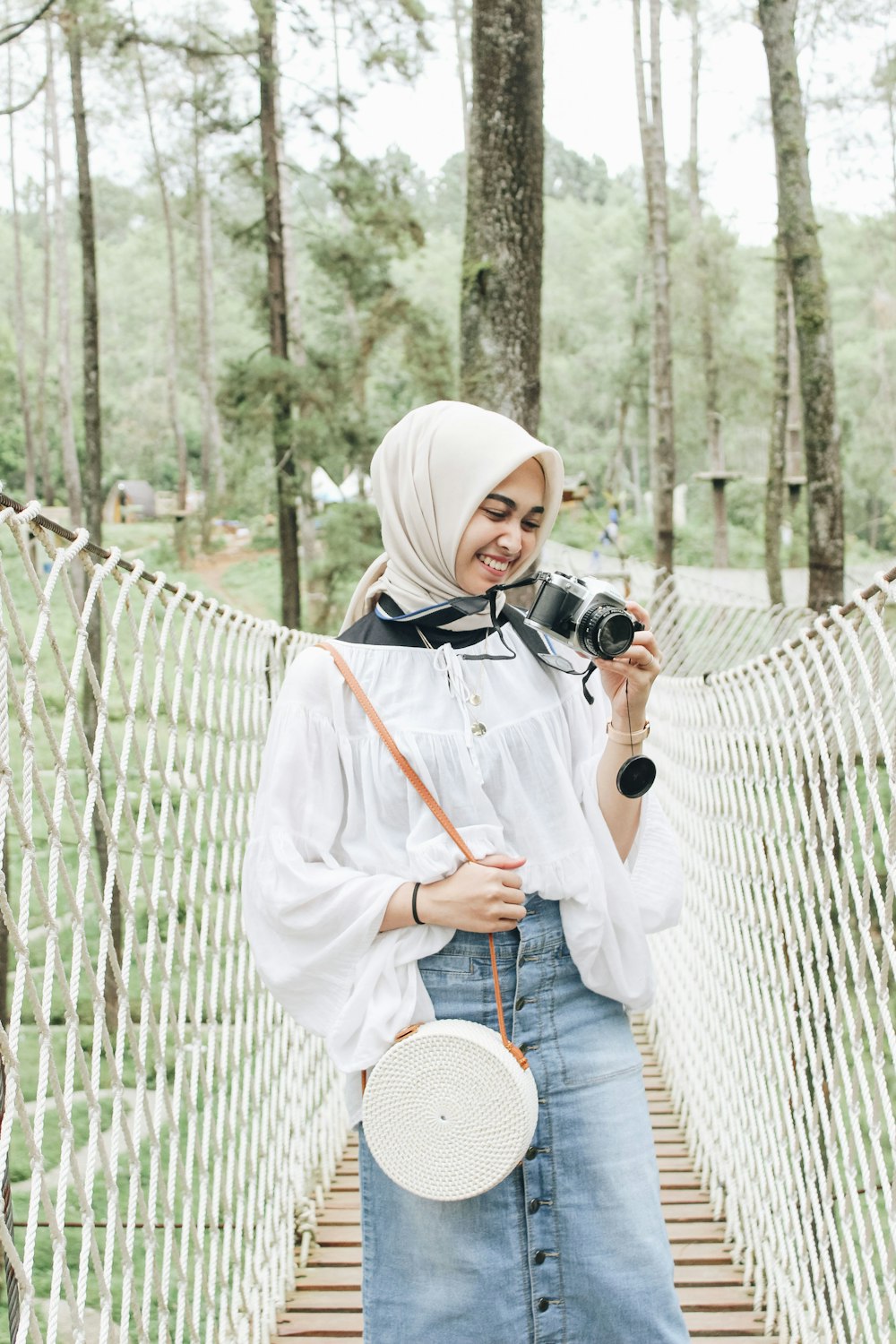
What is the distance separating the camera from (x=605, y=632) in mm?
1375

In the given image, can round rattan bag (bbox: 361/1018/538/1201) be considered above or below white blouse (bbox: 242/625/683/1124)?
below

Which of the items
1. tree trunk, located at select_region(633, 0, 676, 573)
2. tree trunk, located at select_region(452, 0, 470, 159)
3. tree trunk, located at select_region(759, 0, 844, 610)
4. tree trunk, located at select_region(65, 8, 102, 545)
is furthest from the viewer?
tree trunk, located at select_region(452, 0, 470, 159)

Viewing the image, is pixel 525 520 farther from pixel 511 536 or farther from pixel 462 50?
pixel 462 50

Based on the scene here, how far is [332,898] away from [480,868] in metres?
0.16

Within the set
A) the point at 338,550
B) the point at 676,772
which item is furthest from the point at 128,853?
the point at 676,772

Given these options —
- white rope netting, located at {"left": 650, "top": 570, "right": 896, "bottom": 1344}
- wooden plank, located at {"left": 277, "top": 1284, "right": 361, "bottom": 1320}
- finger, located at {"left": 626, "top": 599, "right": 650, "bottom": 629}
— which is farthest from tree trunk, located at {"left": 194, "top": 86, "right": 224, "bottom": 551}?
finger, located at {"left": 626, "top": 599, "right": 650, "bottom": 629}

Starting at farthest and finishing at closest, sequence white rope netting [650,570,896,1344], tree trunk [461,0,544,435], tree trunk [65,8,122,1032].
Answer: tree trunk [65,8,122,1032] → tree trunk [461,0,544,435] → white rope netting [650,570,896,1344]

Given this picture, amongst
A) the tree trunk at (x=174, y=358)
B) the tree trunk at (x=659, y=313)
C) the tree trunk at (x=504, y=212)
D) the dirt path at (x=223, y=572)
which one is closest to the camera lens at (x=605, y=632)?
the tree trunk at (x=504, y=212)

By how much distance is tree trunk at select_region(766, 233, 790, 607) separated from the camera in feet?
46.1

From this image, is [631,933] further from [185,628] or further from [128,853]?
[128,853]

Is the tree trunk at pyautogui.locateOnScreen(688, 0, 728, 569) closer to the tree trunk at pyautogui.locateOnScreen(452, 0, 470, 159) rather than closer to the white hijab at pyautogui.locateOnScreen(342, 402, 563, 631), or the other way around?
the tree trunk at pyautogui.locateOnScreen(452, 0, 470, 159)

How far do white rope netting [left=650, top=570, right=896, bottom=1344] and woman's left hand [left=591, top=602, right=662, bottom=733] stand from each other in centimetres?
25

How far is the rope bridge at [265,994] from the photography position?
1.42 metres

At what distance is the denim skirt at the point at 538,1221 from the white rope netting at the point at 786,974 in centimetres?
30
